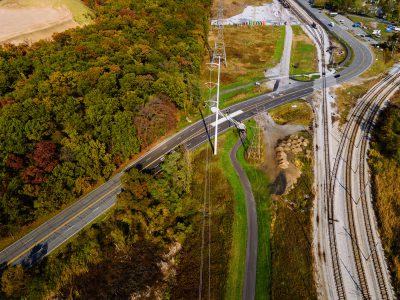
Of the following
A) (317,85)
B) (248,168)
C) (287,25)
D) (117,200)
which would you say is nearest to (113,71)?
(117,200)

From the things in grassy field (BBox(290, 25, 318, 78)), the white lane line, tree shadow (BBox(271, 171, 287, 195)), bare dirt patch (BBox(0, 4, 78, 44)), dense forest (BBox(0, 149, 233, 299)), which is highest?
bare dirt patch (BBox(0, 4, 78, 44))

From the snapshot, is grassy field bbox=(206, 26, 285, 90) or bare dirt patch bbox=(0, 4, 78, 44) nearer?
bare dirt patch bbox=(0, 4, 78, 44)

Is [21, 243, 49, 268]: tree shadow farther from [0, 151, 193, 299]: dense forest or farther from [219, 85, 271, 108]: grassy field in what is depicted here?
[219, 85, 271, 108]: grassy field

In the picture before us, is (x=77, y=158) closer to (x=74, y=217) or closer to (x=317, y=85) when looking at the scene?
(x=74, y=217)

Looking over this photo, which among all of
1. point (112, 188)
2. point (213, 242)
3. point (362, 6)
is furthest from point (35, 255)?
point (362, 6)

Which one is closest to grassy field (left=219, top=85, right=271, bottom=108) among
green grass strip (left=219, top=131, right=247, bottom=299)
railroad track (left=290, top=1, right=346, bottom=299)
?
railroad track (left=290, top=1, right=346, bottom=299)

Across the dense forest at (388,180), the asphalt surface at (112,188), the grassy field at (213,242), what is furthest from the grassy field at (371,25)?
the grassy field at (213,242)

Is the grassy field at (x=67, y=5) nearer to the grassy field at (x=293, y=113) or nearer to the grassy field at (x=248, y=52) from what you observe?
the grassy field at (x=248, y=52)
